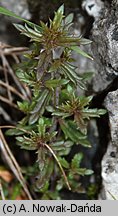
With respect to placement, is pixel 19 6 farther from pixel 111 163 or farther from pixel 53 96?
pixel 111 163

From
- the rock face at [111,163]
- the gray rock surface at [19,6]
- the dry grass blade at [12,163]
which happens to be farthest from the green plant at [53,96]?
the gray rock surface at [19,6]

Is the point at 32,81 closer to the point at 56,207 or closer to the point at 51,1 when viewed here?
the point at 51,1

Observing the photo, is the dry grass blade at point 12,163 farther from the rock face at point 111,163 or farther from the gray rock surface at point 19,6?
the gray rock surface at point 19,6

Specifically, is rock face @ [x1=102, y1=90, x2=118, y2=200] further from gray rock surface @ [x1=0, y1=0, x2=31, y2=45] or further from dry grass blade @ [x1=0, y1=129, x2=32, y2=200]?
gray rock surface @ [x1=0, y1=0, x2=31, y2=45]

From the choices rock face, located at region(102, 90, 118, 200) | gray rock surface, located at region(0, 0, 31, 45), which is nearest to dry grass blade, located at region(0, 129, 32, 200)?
rock face, located at region(102, 90, 118, 200)

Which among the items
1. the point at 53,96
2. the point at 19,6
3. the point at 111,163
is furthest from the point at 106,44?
the point at 19,6

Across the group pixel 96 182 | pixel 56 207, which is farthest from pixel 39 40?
pixel 96 182
